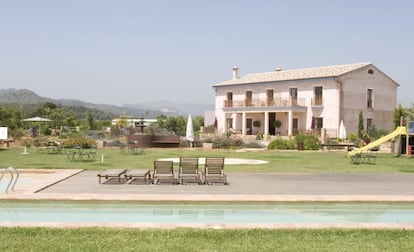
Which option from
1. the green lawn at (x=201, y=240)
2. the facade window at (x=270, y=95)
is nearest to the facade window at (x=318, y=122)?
the facade window at (x=270, y=95)

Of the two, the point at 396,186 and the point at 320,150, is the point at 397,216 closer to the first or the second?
the point at 396,186

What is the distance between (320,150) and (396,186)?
1754 centimetres

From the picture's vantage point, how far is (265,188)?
12000mm

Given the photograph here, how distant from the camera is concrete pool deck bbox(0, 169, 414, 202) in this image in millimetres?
10070

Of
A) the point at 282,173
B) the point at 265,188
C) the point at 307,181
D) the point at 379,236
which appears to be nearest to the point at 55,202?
the point at 265,188

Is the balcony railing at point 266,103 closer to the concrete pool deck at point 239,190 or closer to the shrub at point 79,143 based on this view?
the shrub at point 79,143

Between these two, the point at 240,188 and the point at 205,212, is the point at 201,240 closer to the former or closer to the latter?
the point at 205,212

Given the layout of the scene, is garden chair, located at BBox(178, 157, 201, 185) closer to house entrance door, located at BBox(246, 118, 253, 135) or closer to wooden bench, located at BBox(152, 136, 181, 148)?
wooden bench, located at BBox(152, 136, 181, 148)

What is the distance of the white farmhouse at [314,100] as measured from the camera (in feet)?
131

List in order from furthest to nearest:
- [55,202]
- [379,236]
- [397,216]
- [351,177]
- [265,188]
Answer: [351,177] → [265,188] → [55,202] → [397,216] → [379,236]

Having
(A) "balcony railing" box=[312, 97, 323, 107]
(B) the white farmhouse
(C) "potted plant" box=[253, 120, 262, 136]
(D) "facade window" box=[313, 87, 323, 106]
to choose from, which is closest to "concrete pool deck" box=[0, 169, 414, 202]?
(B) the white farmhouse

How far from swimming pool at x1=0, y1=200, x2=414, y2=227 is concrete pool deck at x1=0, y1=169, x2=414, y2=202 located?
9.7 inches

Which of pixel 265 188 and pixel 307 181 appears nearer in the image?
pixel 265 188

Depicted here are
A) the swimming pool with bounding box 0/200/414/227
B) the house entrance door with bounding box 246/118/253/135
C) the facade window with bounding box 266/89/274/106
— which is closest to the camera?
the swimming pool with bounding box 0/200/414/227
